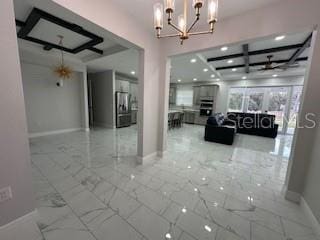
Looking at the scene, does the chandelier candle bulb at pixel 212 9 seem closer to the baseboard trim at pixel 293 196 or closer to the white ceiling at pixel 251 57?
the white ceiling at pixel 251 57

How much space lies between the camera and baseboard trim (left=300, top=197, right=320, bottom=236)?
1435 mm

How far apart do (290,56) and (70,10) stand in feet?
20.2

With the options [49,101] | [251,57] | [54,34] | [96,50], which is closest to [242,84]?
[251,57]

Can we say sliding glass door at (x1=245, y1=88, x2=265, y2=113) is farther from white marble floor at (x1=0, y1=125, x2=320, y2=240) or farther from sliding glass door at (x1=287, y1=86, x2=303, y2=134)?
white marble floor at (x1=0, y1=125, x2=320, y2=240)

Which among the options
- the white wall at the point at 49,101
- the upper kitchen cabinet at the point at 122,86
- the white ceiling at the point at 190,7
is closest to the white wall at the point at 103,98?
the upper kitchen cabinet at the point at 122,86

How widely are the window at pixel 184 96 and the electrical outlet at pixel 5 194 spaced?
868cm

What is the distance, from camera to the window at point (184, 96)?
29.7 feet

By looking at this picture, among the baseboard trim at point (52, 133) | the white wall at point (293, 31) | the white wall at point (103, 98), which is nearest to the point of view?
the white wall at point (293, 31)

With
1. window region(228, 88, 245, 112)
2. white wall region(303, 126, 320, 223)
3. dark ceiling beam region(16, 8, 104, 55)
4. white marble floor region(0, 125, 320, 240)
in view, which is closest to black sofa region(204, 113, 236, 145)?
white marble floor region(0, 125, 320, 240)

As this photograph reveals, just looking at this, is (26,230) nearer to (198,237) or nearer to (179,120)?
(198,237)

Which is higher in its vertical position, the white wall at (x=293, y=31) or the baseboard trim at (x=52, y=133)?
A: the white wall at (x=293, y=31)

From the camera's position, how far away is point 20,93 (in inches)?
50.4

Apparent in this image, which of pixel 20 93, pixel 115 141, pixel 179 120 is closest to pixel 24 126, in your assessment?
pixel 20 93

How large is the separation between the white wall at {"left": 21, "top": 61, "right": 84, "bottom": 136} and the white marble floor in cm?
171
